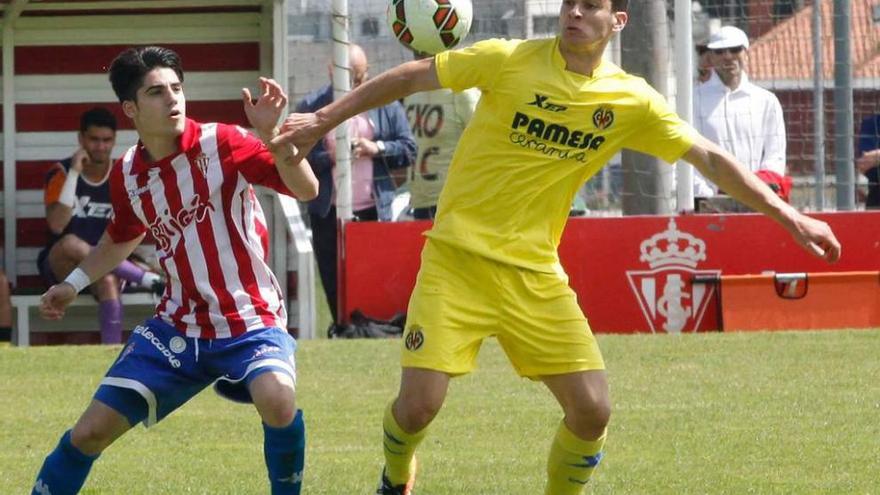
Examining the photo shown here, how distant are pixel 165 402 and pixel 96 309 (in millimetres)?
7444

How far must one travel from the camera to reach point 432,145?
43.9ft

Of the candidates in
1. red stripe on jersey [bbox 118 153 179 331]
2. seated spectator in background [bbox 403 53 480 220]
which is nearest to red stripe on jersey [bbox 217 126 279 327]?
red stripe on jersey [bbox 118 153 179 331]

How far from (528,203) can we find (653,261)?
6.32 meters

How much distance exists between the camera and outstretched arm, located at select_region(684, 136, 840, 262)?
642cm

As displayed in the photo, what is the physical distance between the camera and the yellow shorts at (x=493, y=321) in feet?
21.9

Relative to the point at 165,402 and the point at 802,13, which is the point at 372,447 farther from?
the point at 802,13

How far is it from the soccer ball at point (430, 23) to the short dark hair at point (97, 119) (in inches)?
143

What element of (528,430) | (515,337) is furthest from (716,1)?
(515,337)

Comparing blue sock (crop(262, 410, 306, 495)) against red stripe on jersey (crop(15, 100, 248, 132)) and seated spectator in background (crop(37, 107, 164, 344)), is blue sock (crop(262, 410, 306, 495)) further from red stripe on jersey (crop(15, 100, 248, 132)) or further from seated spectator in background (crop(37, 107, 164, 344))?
red stripe on jersey (crop(15, 100, 248, 132))

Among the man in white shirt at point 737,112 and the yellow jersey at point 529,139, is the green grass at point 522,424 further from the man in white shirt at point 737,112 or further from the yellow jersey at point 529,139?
the man in white shirt at point 737,112

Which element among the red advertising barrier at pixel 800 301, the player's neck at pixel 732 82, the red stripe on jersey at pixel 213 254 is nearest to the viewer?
the red stripe on jersey at pixel 213 254

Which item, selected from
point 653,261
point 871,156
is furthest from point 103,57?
point 871,156

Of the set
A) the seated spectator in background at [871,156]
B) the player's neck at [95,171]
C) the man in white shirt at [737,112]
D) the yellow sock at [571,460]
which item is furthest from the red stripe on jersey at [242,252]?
the seated spectator in background at [871,156]

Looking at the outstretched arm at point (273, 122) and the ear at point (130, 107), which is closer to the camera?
the outstretched arm at point (273, 122)
